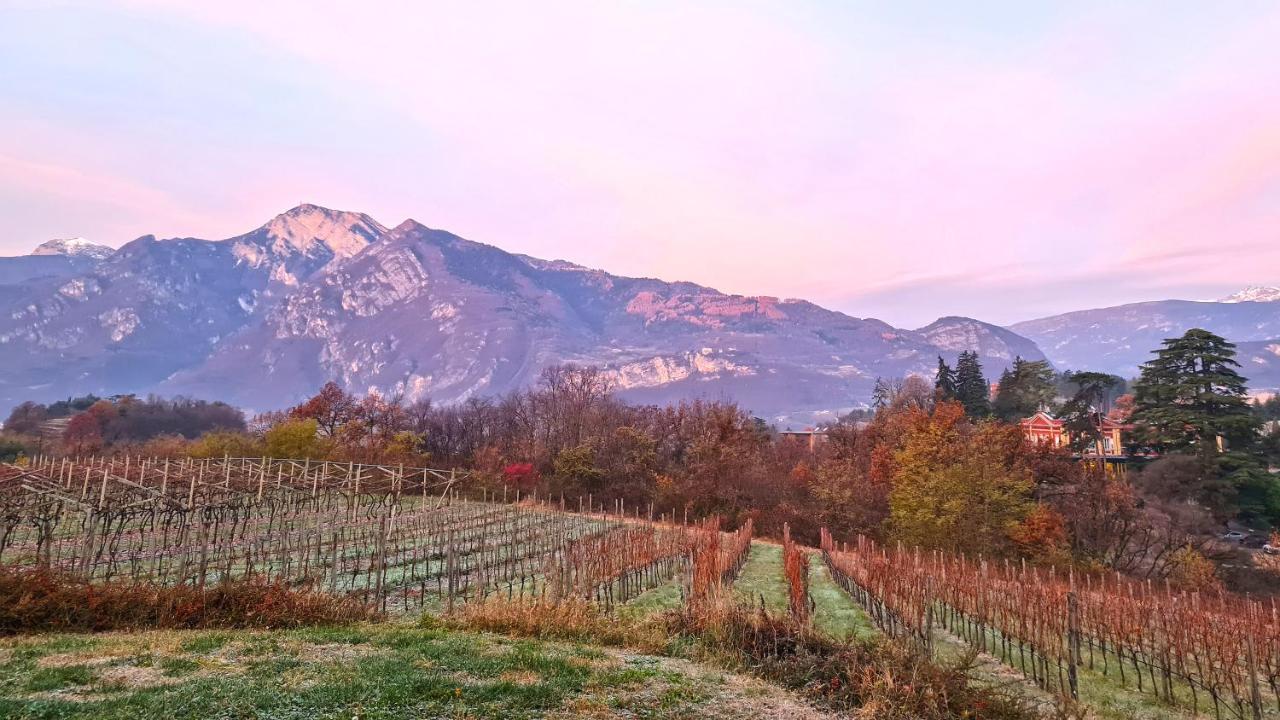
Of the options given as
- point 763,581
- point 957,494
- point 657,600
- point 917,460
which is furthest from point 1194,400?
point 657,600

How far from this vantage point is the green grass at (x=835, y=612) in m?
16.9

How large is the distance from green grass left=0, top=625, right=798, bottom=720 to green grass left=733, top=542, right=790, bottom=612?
786cm

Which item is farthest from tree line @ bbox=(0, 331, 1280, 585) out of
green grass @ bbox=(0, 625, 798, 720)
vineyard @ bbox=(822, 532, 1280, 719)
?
green grass @ bbox=(0, 625, 798, 720)

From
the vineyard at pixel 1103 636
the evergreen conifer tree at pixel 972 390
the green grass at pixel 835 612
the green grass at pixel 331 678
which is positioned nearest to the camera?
the green grass at pixel 331 678

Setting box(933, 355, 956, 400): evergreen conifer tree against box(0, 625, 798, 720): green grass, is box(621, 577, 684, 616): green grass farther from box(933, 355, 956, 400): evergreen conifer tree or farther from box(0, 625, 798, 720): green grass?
box(933, 355, 956, 400): evergreen conifer tree

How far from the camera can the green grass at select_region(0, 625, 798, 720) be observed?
773cm

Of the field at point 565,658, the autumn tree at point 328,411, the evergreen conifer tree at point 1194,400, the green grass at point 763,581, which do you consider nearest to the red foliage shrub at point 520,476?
the green grass at point 763,581

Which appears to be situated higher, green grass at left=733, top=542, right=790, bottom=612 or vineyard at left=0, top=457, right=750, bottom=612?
vineyard at left=0, top=457, right=750, bottom=612

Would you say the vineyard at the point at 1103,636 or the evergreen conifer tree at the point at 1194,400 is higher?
the evergreen conifer tree at the point at 1194,400

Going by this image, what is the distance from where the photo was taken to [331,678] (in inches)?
351

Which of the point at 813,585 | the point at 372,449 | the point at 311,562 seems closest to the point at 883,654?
the point at 813,585

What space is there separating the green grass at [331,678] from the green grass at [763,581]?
25.8 ft

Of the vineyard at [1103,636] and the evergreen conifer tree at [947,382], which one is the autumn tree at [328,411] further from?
the evergreen conifer tree at [947,382]

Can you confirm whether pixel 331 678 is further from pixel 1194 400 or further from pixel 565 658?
pixel 1194 400
